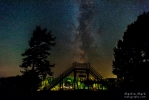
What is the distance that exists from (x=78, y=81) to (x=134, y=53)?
36.2 feet

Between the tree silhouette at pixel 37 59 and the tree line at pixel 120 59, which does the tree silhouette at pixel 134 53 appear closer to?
the tree line at pixel 120 59

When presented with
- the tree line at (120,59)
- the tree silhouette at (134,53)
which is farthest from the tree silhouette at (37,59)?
the tree silhouette at (134,53)

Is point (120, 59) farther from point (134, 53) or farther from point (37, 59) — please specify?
point (37, 59)

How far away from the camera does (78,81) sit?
34406mm

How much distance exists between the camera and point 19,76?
118ft

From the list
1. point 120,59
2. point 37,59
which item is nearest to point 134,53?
point 120,59

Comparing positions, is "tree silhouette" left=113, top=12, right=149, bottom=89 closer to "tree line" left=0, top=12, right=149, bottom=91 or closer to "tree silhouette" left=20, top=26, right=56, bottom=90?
"tree line" left=0, top=12, right=149, bottom=91

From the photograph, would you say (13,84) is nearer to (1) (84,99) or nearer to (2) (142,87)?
(1) (84,99)

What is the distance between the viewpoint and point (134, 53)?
3647 centimetres

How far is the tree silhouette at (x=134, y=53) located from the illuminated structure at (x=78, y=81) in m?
5.25

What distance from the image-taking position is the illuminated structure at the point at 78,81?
110 ft

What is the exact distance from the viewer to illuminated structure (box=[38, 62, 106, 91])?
3344 cm

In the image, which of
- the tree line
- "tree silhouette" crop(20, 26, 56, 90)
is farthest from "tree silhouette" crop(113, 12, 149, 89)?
"tree silhouette" crop(20, 26, 56, 90)

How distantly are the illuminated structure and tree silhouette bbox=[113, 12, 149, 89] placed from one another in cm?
525
